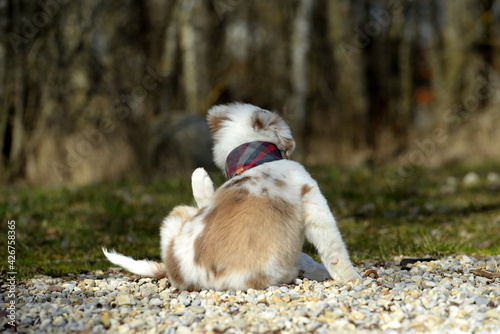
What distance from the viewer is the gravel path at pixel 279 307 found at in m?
4.02

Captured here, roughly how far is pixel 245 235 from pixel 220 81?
15692 mm

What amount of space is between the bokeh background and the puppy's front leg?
4.55m

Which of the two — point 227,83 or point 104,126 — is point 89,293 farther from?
point 227,83

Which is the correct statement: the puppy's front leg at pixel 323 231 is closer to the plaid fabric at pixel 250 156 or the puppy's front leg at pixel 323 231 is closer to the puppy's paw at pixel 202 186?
the plaid fabric at pixel 250 156

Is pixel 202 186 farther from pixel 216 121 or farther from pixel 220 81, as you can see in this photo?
pixel 220 81

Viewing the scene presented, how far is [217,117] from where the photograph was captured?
5258 mm

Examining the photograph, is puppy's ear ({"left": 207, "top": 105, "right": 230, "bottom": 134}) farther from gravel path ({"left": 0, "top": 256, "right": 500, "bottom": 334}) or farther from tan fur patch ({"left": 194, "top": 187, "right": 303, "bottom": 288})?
gravel path ({"left": 0, "top": 256, "right": 500, "bottom": 334})

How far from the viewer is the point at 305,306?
14.2 feet

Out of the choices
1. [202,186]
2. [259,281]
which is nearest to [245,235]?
[259,281]

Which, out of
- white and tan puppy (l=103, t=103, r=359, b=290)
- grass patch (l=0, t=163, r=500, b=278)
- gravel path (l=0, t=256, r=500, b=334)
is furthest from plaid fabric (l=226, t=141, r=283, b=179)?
grass patch (l=0, t=163, r=500, b=278)

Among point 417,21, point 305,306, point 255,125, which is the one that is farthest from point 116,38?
point 417,21

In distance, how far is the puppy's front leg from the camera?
15.5 ft

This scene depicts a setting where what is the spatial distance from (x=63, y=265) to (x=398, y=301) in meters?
3.58

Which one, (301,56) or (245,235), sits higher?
(301,56)
